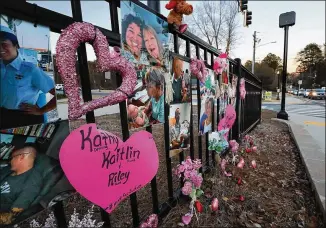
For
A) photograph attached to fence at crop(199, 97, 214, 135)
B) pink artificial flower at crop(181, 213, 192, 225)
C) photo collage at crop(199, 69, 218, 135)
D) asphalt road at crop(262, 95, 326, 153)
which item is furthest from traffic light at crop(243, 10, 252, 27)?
pink artificial flower at crop(181, 213, 192, 225)

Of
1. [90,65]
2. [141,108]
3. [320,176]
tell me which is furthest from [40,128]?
[320,176]

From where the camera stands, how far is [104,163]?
109 centimetres

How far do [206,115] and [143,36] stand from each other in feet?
3.90

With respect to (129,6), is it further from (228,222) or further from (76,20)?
(228,222)

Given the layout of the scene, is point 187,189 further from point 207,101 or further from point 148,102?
point 207,101

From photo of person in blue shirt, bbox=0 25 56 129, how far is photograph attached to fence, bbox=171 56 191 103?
0.98m

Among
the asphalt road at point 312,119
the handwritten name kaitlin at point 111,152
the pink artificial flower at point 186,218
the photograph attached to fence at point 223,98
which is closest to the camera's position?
the handwritten name kaitlin at point 111,152

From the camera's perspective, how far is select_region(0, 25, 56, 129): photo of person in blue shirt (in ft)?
2.49

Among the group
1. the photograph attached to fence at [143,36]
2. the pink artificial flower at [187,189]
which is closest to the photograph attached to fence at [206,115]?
the pink artificial flower at [187,189]

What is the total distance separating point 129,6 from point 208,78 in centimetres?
125

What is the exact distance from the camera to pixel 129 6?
3.98 feet

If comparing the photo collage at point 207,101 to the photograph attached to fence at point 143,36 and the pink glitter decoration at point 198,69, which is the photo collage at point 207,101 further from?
the photograph attached to fence at point 143,36

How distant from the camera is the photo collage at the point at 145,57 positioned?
1.22m

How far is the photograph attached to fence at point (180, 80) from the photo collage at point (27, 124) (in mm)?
942
